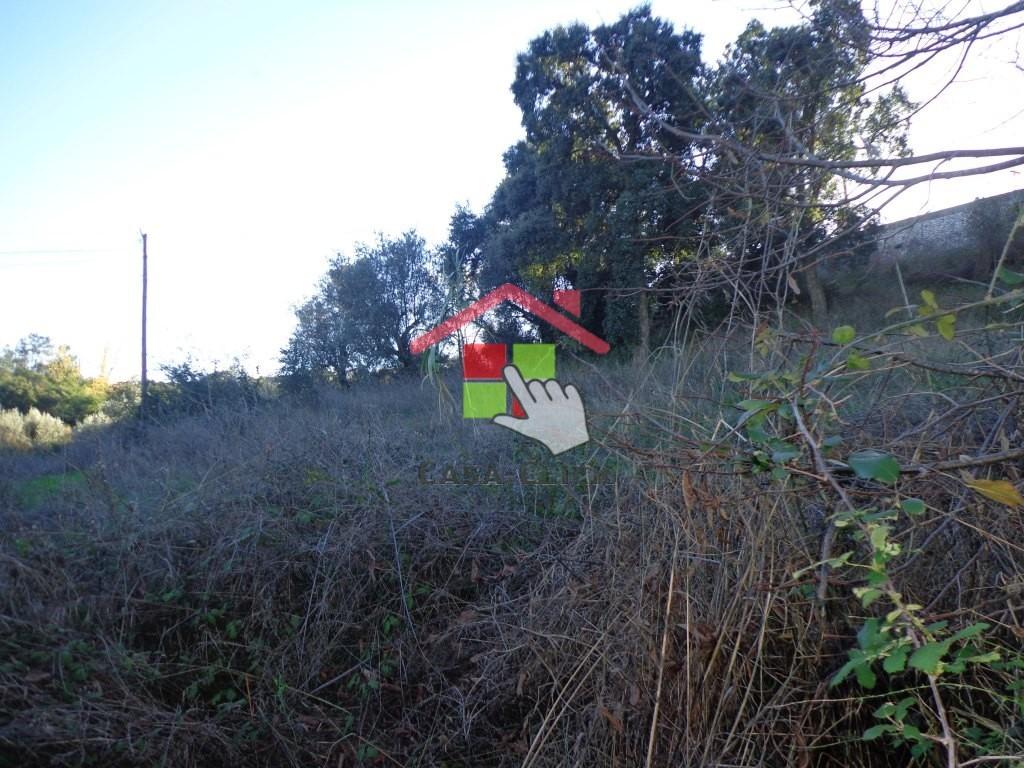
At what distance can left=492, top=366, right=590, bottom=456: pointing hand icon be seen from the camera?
5.43 metres

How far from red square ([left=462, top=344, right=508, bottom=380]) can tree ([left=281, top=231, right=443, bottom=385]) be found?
194 inches

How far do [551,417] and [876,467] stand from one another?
4.55 meters

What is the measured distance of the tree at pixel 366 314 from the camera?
13461mm

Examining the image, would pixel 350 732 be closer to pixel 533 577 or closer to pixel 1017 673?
pixel 533 577

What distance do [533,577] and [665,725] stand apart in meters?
1.48

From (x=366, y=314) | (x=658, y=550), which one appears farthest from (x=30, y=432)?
(x=658, y=550)

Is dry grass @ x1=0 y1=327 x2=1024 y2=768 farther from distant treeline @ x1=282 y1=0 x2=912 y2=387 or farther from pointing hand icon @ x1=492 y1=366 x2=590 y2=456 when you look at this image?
distant treeline @ x1=282 y1=0 x2=912 y2=387

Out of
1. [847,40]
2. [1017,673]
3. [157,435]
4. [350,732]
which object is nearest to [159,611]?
[350,732]

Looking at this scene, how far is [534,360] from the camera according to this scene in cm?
812

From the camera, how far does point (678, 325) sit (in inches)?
120

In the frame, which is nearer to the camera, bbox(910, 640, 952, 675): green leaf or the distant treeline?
bbox(910, 640, 952, 675): green leaf

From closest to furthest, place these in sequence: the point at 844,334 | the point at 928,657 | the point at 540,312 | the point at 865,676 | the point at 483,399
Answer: the point at 928,657
the point at 865,676
the point at 844,334
the point at 483,399
the point at 540,312

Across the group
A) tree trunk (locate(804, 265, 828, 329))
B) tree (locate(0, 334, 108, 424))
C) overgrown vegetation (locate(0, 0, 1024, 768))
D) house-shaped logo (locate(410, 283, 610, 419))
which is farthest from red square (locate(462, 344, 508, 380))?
tree (locate(0, 334, 108, 424))

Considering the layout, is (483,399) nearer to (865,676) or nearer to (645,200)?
(645,200)
